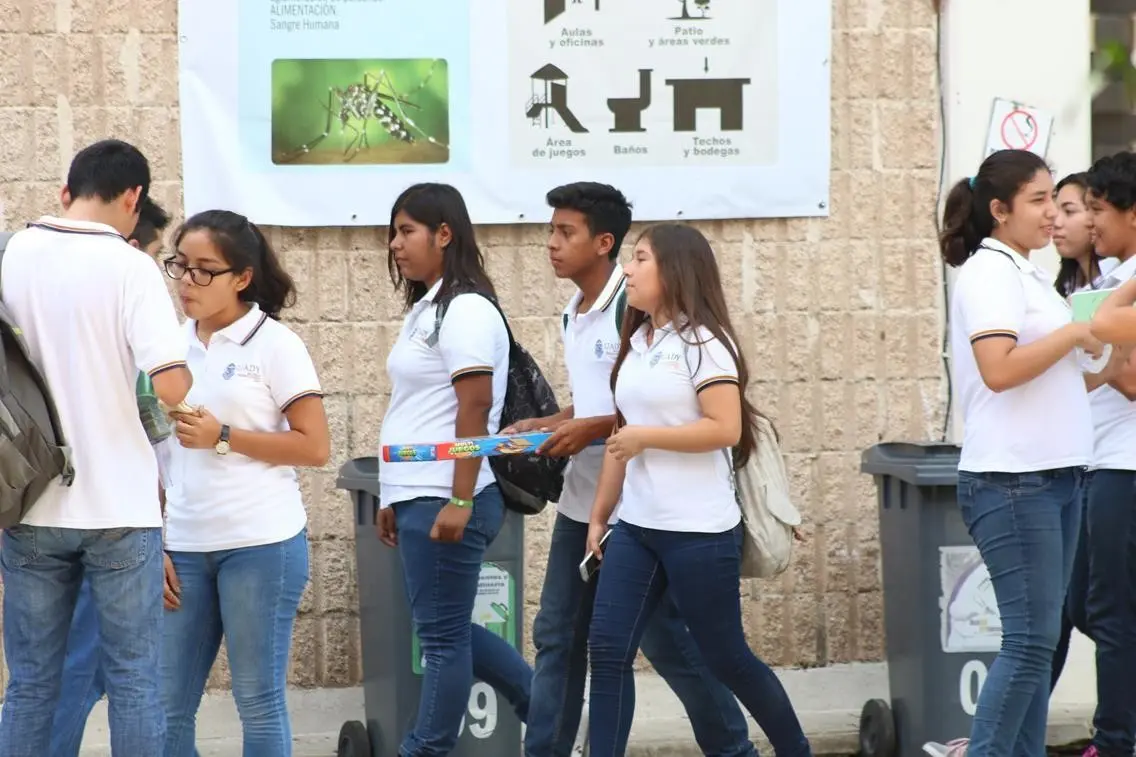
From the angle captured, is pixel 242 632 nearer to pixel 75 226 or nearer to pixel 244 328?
pixel 244 328

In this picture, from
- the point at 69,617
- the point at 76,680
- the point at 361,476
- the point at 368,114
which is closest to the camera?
the point at 69,617

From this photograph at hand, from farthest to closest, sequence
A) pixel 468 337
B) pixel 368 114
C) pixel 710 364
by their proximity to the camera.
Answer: pixel 368 114
pixel 468 337
pixel 710 364

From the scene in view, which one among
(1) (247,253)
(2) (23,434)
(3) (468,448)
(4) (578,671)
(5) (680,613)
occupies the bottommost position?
(4) (578,671)

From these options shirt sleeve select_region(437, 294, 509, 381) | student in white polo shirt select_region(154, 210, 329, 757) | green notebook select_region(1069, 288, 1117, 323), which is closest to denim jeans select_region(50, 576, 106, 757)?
student in white polo shirt select_region(154, 210, 329, 757)

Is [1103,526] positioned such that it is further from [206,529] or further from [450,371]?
[206,529]

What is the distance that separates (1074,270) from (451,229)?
7.39 feet

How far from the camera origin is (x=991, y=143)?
22.5ft

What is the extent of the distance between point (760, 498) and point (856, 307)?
7.86 ft

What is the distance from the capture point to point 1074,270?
570 centimetres

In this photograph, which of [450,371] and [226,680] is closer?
[450,371]

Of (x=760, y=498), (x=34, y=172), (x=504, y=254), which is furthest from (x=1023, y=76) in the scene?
(x=34, y=172)

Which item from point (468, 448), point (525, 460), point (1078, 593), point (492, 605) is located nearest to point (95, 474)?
point (468, 448)

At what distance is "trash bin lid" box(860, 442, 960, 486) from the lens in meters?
5.51

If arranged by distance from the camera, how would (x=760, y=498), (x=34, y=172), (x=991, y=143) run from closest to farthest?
(x=760, y=498) → (x=34, y=172) → (x=991, y=143)
